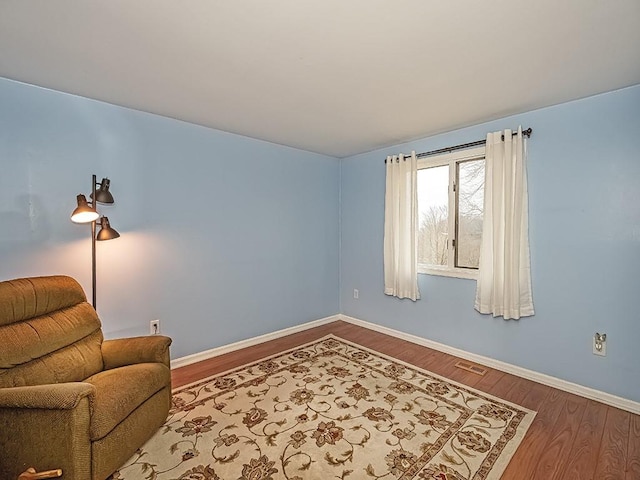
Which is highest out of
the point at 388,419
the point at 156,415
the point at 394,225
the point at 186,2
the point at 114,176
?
the point at 186,2

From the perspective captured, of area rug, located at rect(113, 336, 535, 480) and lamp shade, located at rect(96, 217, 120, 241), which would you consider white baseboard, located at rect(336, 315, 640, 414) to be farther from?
lamp shade, located at rect(96, 217, 120, 241)

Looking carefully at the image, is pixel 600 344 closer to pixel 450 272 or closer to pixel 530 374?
pixel 530 374

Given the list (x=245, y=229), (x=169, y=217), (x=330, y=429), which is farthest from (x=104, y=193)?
(x=330, y=429)

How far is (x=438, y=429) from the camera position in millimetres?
2010

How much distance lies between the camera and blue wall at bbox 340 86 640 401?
224 centimetres

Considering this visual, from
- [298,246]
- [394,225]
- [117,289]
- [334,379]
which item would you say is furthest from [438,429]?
[117,289]

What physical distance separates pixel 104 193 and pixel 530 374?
3930 millimetres

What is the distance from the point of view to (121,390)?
1.66m

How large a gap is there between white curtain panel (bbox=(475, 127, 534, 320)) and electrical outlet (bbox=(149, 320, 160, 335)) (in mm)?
3139

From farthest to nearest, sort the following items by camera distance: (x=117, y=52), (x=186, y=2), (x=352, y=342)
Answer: (x=352, y=342) → (x=117, y=52) → (x=186, y=2)

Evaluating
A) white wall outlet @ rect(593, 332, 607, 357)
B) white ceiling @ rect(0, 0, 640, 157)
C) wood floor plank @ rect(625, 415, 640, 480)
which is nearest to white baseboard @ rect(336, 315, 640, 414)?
wood floor plank @ rect(625, 415, 640, 480)

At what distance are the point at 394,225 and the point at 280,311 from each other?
1781 mm

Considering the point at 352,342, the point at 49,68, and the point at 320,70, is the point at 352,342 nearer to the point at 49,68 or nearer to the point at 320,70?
the point at 320,70

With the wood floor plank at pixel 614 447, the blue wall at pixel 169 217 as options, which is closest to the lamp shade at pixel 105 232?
the blue wall at pixel 169 217
